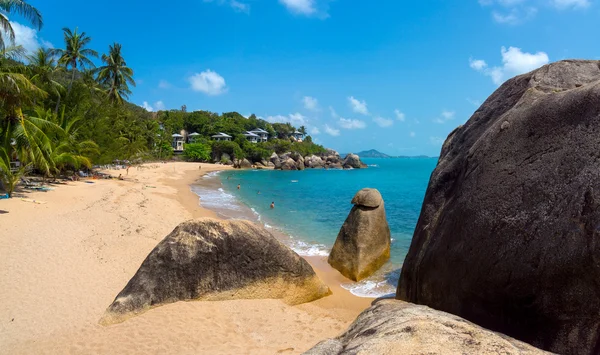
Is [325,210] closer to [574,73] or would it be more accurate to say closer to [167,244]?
[167,244]

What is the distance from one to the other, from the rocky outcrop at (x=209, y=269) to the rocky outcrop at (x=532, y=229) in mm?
3509

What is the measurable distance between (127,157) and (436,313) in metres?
42.2

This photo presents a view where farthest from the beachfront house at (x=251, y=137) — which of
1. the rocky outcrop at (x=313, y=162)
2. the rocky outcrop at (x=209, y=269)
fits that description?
the rocky outcrop at (x=209, y=269)

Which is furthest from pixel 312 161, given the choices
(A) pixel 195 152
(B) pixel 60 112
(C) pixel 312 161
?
(B) pixel 60 112

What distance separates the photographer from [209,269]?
25.1 ft

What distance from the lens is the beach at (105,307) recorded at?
643 centimetres

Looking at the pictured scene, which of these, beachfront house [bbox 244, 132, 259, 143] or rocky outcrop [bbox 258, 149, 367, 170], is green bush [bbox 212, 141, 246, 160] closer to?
rocky outcrop [bbox 258, 149, 367, 170]

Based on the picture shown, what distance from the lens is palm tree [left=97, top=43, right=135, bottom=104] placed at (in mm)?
42750

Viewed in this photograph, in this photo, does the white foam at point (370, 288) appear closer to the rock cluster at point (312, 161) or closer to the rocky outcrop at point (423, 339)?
the rocky outcrop at point (423, 339)

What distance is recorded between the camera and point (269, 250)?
806cm

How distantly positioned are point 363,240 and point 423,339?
976cm

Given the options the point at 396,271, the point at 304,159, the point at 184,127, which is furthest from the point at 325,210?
the point at 184,127

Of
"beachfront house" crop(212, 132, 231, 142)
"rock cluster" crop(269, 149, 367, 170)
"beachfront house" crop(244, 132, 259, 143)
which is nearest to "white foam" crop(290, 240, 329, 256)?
"rock cluster" crop(269, 149, 367, 170)

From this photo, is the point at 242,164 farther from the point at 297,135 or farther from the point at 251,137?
the point at 297,135
